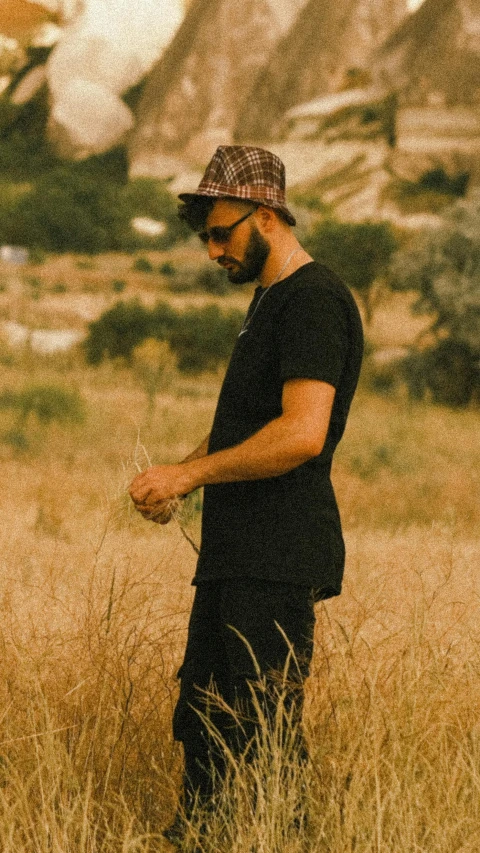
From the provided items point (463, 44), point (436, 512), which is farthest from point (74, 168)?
point (436, 512)

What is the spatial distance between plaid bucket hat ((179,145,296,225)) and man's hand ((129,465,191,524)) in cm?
60

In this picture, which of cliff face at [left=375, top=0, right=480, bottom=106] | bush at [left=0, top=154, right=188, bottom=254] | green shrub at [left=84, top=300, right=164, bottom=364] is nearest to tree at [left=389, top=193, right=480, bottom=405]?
green shrub at [left=84, top=300, right=164, bottom=364]

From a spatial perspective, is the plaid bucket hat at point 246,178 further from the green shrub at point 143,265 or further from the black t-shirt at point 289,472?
the green shrub at point 143,265

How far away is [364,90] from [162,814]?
237 feet

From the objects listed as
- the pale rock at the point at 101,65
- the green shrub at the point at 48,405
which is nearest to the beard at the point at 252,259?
the green shrub at the point at 48,405

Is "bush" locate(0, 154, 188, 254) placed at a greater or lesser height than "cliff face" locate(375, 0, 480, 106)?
lesser

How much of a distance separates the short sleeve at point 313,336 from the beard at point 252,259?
148mm

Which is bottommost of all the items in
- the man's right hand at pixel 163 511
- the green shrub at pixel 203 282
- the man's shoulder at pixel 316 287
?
the man's right hand at pixel 163 511

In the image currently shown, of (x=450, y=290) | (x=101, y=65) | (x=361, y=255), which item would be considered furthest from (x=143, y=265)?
(x=101, y=65)

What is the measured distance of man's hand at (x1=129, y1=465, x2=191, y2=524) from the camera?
2656mm

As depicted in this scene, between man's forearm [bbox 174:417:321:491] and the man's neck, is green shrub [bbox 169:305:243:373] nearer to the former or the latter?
the man's neck

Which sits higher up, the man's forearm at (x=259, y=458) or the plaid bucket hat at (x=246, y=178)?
the plaid bucket hat at (x=246, y=178)

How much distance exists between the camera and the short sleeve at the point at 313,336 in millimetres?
2533

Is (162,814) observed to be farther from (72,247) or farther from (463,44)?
(463,44)
